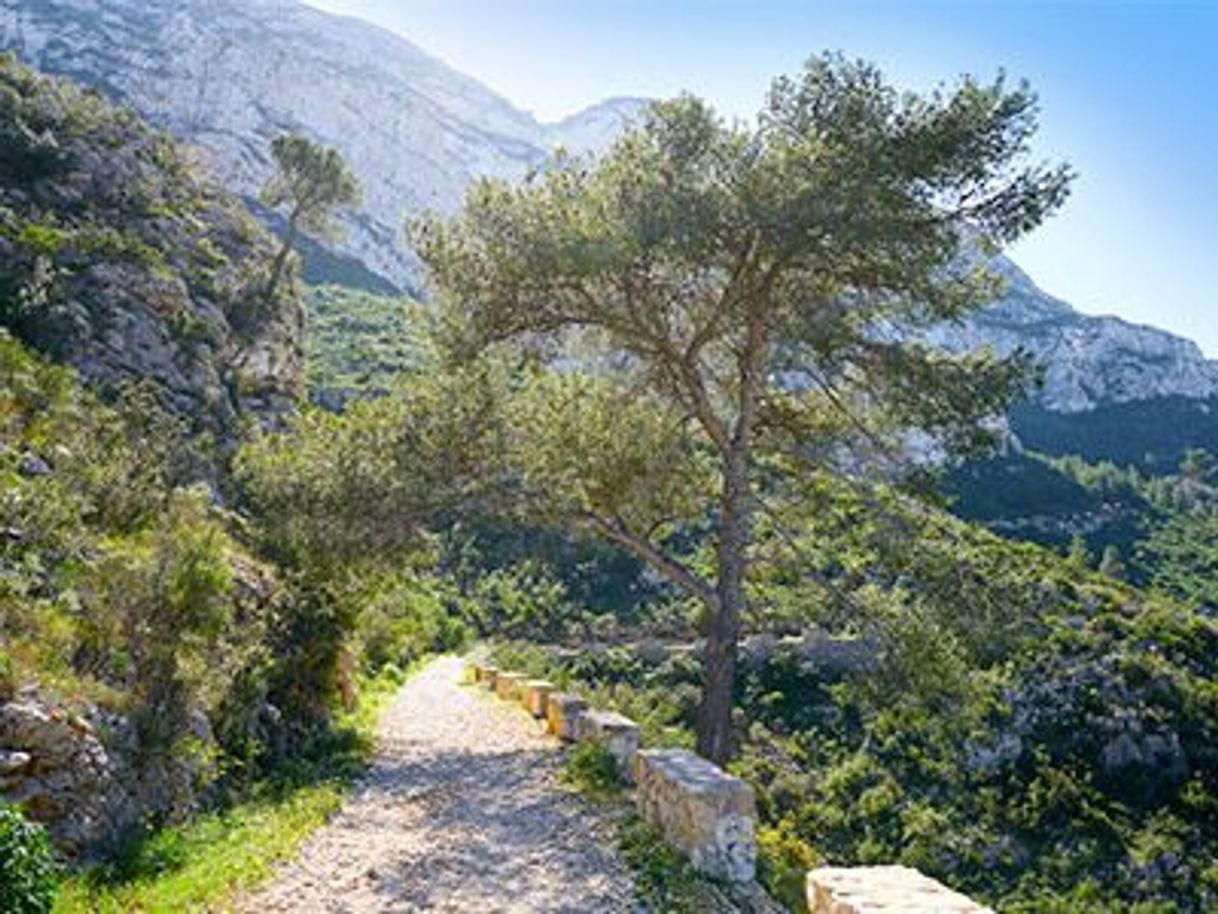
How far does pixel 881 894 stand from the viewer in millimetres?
7242

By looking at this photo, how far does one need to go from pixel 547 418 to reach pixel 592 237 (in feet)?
11.8

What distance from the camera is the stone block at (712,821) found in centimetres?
1003

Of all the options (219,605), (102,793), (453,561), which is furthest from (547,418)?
(453,561)

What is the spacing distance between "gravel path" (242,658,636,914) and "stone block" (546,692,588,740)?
38cm

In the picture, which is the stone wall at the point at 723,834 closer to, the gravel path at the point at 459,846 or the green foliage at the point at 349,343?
the gravel path at the point at 459,846

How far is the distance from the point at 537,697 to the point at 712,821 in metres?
12.4

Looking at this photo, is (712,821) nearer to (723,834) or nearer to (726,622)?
(723,834)

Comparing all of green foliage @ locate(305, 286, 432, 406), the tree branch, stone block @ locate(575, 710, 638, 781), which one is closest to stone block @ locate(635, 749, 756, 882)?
stone block @ locate(575, 710, 638, 781)

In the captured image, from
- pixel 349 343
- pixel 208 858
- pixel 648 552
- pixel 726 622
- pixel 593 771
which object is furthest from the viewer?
pixel 349 343

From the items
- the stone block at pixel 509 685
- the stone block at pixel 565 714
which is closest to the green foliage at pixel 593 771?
the stone block at pixel 565 714

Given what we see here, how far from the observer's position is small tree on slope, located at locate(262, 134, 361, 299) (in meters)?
51.2

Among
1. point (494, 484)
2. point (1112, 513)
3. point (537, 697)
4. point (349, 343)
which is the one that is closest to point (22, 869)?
point (494, 484)

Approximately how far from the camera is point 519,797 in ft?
46.1

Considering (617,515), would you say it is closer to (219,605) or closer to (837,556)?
(837,556)
